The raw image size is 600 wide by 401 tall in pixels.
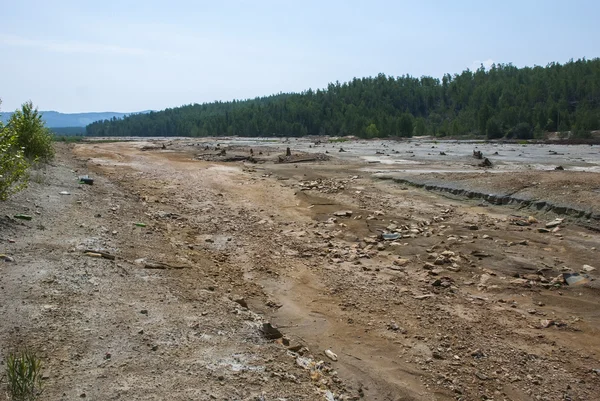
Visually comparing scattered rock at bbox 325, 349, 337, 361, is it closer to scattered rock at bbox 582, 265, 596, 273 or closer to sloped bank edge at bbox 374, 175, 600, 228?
scattered rock at bbox 582, 265, 596, 273

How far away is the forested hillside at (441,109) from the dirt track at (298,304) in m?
50.3

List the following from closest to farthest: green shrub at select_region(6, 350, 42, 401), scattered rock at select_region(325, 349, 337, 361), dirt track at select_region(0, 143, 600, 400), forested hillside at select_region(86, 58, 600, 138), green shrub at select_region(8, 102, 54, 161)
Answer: green shrub at select_region(6, 350, 42, 401) < dirt track at select_region(0, 143, 600, 400) < scattered rock at select_region(325, 349, 337, 361) < green shrub at select_region(8, 102, 54, 161) < forested hillside at select_region(86, 58, 600, 138)

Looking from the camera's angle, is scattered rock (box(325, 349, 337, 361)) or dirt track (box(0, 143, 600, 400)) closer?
dirt track (box(0, 143, 600, 400))

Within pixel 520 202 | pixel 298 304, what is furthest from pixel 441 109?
pixel 298 304

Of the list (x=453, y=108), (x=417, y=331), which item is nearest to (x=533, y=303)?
(x=417, y=331)

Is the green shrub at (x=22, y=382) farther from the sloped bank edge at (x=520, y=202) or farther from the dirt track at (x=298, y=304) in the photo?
the sloped bank edge at (x=520, y=202)

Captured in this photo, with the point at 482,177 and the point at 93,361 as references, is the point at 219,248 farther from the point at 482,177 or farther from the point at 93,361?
the point at 482,177

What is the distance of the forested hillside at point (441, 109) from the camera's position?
66.3 m

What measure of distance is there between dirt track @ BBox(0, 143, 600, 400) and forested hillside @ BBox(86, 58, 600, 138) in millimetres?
50287

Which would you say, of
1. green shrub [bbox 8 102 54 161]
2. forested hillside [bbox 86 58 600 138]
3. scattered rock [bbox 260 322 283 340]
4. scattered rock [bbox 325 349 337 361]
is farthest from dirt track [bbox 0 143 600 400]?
forested hillside [bbox 86 58 600 138]

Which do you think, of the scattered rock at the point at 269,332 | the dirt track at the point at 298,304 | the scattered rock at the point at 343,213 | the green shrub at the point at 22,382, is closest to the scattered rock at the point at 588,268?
the dirt track at the point at 298,304

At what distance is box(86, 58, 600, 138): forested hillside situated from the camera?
217 feet

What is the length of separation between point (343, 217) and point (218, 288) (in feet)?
17.1

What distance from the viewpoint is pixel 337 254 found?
8039mm
